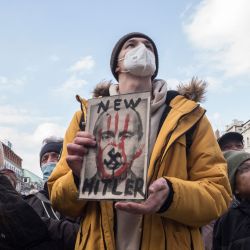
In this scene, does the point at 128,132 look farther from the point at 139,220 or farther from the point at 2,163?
the point at 2,163

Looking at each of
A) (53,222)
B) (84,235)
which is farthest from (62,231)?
(84,235)

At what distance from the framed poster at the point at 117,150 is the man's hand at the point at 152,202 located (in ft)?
0.12

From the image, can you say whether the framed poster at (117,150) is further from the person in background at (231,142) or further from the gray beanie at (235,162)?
the person in background at (231,142)

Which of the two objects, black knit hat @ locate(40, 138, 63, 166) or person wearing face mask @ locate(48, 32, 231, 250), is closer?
person wearing face mask @ locate(48, 32, 231, 250)

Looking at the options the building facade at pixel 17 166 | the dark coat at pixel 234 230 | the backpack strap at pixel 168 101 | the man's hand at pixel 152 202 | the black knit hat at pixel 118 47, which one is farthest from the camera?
the building facade at pixel 17 166

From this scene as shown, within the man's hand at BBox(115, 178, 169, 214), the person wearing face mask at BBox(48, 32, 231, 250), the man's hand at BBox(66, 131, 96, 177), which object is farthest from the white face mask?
the man's hand at BBox(115, 178, 169, 214)

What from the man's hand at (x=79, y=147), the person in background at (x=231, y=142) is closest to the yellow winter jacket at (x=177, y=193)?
the man's hand at (x=79, y=147)

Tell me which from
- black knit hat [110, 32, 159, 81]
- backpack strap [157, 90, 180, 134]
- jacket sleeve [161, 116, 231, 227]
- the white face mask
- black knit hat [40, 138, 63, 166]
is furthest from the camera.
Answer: black knit hat [40, 138, 63, 166]

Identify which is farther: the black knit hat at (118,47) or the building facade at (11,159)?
the building facade at (11,159)

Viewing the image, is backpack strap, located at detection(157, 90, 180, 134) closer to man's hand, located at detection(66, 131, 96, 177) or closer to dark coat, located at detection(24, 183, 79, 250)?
man's hand, located at detection(66, 131, 96, 177)

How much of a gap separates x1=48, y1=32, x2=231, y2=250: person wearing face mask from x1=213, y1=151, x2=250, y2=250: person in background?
1.21 m

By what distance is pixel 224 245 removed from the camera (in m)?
3.19

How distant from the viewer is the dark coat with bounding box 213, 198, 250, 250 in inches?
119

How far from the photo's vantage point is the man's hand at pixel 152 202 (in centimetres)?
167
